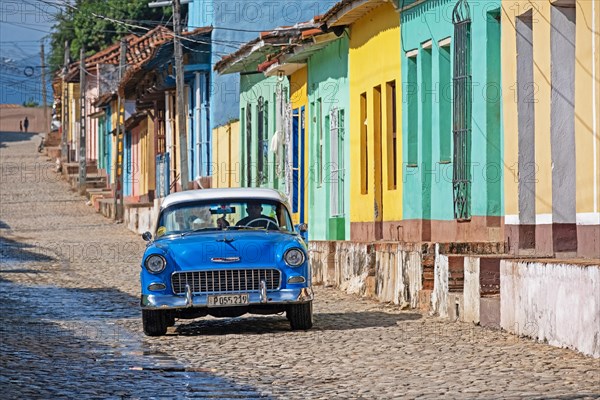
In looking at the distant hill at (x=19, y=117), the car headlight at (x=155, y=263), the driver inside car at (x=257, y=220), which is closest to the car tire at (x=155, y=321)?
the car headlight at (x=155, y=263)

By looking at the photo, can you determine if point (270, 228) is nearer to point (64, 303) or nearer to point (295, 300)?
point (295, 300)

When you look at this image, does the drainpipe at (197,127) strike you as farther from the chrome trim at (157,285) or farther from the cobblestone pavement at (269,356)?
the chrome trim at (157,285)

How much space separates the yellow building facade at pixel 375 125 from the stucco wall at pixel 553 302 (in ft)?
30.4

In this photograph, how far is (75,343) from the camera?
1575 cm

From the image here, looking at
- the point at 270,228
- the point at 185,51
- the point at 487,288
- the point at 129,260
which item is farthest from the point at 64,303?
the point at 185,51

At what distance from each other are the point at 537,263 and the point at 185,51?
1228 inches

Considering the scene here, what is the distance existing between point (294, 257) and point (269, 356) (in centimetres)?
268

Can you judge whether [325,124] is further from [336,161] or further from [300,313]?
[300,313]

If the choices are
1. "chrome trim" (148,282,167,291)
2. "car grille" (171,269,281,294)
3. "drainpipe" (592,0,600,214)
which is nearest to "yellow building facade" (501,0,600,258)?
"drainpipe" (592,0,600,214)

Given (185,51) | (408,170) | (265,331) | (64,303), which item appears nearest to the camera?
(265,331)

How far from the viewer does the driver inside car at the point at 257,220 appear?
17.8 meters

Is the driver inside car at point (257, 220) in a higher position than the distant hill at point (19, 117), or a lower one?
lower

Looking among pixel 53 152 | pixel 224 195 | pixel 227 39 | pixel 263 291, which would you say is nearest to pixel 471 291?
pixel 263 291

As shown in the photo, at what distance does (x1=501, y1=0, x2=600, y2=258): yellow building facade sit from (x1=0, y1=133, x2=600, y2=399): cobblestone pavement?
5.23 feet
